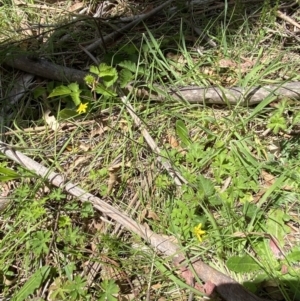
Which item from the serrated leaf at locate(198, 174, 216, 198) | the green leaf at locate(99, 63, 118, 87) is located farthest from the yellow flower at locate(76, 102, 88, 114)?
the serrated leaf at locate(198, 174, 216, 198)

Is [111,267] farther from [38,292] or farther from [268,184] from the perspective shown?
[268,184]

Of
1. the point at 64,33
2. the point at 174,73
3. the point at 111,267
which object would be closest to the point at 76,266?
the point at 111,267

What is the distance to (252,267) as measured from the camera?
75.7 inches

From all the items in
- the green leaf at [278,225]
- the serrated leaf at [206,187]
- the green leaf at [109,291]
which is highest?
the serrated leaf at [206,187]

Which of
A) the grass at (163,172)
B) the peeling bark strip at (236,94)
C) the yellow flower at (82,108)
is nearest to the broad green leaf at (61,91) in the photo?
the grass at (163,172)

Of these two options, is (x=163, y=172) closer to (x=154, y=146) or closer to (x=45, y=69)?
(x=154, y=146)

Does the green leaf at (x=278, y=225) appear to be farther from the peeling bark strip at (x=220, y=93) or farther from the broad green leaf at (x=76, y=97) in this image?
the broad green leaf at (x=76, y=97)

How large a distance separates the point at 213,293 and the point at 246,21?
1514mm

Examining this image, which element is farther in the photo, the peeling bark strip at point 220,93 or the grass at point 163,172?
the peeling bark strip at point 220,93

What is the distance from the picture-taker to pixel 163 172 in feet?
7.40

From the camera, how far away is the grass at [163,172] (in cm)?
202

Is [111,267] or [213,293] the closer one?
[213,293]

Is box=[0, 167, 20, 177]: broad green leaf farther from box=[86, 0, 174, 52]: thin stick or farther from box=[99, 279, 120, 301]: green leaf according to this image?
box=[86, 0, 174, 52]: thin stick

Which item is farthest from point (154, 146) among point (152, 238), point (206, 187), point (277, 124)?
point (277, 124)
